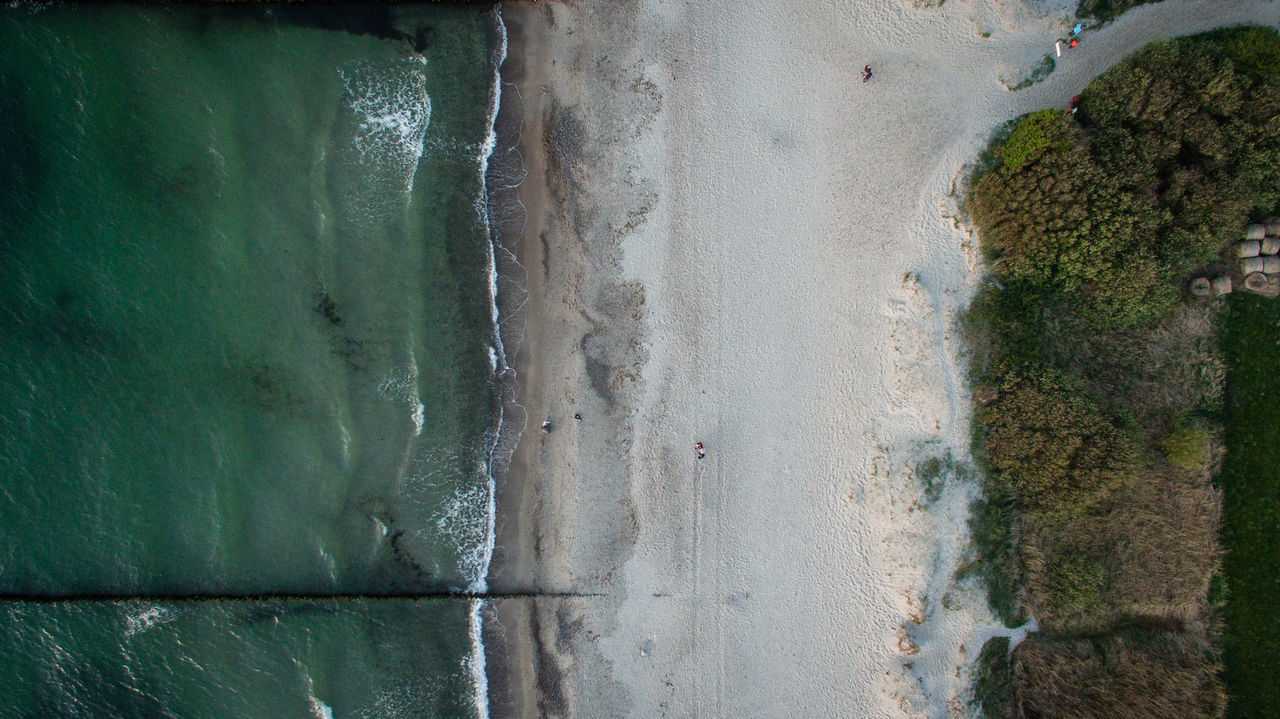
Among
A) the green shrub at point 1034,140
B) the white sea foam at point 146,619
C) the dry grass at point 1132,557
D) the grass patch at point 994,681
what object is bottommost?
the grass patch at point 994,681

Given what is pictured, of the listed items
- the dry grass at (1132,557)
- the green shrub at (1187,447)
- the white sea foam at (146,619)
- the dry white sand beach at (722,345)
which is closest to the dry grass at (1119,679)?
the dry grass at (1132,557)

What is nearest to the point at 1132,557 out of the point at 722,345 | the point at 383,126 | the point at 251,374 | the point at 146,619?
the point at 722,345

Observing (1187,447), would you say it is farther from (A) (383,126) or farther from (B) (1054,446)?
(A) (383,126)

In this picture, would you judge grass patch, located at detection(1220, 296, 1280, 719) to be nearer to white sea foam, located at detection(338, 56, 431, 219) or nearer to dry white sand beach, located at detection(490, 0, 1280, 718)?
dry white sand beach, located at detection(490, 0, 1280, 718)

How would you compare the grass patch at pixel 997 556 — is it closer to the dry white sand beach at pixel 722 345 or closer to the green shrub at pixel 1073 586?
the dry white sand beach at pixel 722 345

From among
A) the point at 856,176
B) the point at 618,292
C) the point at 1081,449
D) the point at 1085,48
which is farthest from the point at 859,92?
the point at 1081,449
